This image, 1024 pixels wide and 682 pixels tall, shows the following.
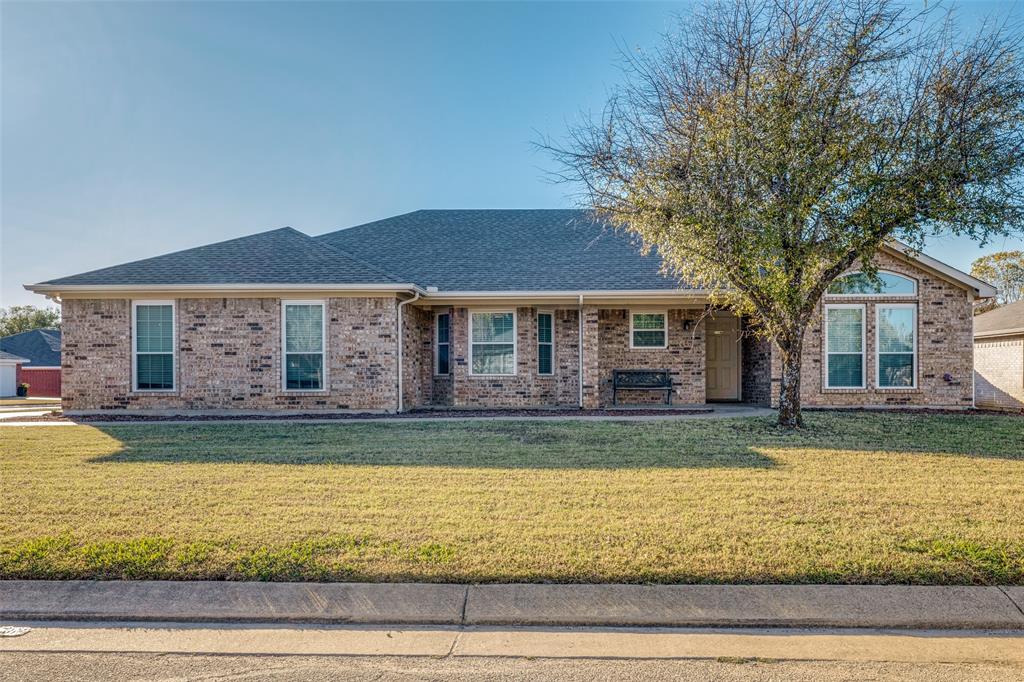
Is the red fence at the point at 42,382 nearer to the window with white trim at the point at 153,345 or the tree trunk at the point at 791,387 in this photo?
the window with white trim at the point at 153,345

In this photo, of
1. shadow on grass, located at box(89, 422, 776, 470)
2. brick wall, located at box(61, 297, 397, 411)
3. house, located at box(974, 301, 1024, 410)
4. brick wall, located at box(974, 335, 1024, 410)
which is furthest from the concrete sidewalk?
brick wall, located at box(974, 335, 1024, 410)

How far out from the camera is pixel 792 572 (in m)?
4.26

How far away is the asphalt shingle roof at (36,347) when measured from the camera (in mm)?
34656

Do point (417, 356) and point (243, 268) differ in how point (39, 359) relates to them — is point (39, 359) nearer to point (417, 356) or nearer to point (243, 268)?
point (243, 268)

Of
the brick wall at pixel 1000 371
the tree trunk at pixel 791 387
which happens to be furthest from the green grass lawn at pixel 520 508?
the brick wall at pixel 1000 371

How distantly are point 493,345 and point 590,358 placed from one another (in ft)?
7.49

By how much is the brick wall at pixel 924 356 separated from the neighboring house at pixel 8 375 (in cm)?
3404

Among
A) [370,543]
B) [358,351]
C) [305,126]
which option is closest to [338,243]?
[305,126]

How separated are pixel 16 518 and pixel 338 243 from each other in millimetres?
12268

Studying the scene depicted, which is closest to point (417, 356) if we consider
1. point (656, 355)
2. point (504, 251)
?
point (504, 251)

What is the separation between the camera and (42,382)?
32250mm

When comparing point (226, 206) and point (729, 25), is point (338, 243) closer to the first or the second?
point (226, 206)

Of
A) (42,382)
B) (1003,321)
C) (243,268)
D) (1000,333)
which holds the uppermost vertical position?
(243,268)

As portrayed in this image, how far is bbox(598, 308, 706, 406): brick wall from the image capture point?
14.5m
